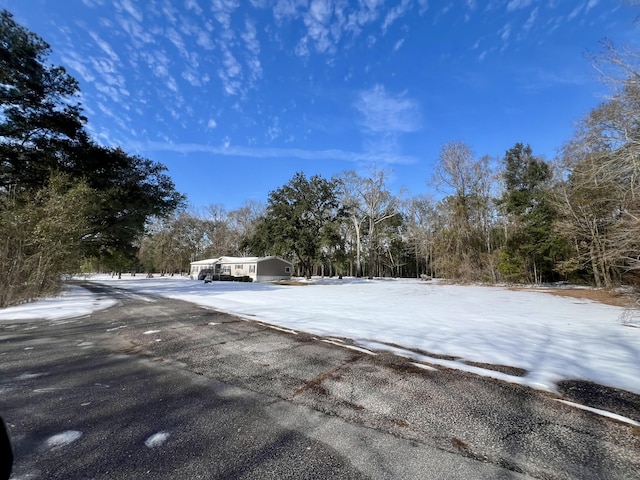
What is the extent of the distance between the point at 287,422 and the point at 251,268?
3358 centimetres

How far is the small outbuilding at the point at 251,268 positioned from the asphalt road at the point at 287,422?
102 feet

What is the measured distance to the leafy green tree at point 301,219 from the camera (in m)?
28.3

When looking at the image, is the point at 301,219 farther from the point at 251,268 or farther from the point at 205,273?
the point at 205,273

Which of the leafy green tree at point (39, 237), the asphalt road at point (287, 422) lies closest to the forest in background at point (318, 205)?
the leafy green tree at point (39, 237)

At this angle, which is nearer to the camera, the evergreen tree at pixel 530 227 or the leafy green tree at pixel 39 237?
the leafy green tree at pixel 39 237

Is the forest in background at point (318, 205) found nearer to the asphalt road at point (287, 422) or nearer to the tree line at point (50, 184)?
the tree line at point (50, 184)

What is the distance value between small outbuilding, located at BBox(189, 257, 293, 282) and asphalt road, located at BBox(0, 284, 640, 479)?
31.0 meters

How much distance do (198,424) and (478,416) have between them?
212 cm

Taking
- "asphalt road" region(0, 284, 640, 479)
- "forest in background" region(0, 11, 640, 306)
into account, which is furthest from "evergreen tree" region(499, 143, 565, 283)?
"asphalt road" region(0, 284, 640, 479)

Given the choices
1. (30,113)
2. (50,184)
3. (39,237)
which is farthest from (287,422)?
(30,113)

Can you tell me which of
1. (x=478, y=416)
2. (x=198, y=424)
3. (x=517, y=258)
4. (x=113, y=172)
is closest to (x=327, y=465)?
(x=198, y=424)

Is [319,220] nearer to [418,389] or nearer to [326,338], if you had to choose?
[326,338]

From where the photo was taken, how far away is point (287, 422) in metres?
2.22

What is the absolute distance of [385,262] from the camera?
4909 centimetres
